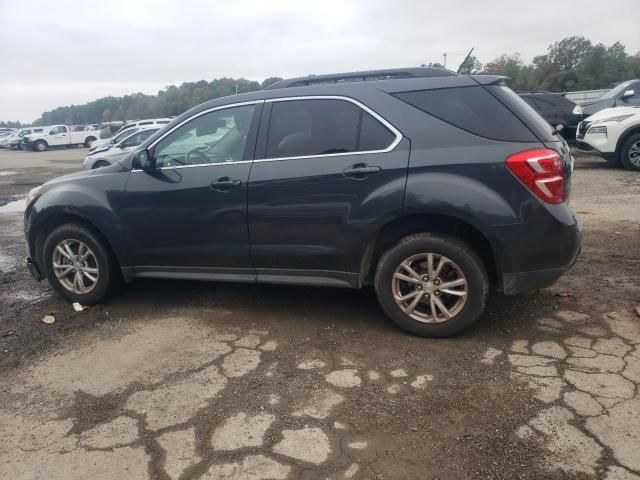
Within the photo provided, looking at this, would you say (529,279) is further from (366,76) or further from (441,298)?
(366,76)

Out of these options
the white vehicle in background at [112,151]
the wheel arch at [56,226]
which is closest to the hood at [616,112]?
the wheel arch at [56,226]

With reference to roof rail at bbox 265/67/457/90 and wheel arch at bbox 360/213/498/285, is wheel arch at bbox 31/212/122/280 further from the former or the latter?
wheel arch at bbox 360/213/498/285

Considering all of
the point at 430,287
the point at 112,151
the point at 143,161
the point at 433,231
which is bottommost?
the point at 430,287

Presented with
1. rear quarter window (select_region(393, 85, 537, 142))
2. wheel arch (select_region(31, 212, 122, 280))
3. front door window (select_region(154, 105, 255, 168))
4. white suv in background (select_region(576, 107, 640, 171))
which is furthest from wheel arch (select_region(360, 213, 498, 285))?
white suv in background (select_region(576, 107, 640, 171))

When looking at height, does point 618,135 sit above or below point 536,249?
above

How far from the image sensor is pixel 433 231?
3.71 m

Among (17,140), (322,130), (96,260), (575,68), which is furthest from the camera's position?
(575,68)

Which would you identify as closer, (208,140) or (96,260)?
(208,140)

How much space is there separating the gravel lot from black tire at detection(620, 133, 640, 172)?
6.90 metres

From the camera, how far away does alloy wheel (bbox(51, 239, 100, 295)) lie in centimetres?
468

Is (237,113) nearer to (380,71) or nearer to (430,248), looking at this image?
(380,71)

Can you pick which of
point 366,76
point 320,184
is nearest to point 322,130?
point 320,184

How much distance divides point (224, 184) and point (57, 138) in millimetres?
38033

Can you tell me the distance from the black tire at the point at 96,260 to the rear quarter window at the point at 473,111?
9.37 feet
